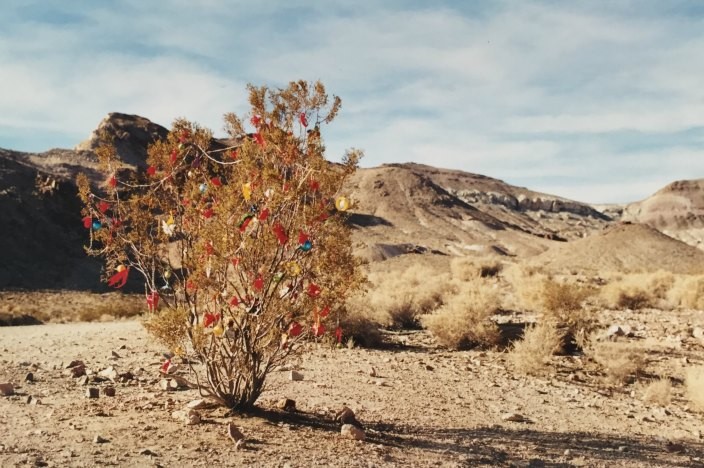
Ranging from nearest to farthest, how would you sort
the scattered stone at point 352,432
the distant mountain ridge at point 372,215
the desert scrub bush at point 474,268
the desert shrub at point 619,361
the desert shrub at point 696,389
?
the scattered stone at point 352,432 → the desert shrub at point 696,389 → the desert shrub at point 619,361 → the desert scrub bush at point 474,268 → the distant mountain ridge at point 372,215

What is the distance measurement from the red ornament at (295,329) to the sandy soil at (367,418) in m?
1.07

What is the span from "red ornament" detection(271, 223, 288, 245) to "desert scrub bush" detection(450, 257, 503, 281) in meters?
26.2

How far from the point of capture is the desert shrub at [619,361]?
11.1 metres

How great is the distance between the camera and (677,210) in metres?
114

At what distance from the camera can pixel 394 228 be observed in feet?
225

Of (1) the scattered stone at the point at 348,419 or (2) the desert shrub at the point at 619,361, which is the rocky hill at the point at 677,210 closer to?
(2) the desert shrub at the point at 619,361

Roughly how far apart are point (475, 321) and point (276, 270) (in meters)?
8.87

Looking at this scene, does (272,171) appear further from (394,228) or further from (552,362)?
(394,228)

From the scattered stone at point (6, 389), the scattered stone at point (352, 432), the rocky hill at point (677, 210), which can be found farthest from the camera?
the rocky hill at point (677, 210)

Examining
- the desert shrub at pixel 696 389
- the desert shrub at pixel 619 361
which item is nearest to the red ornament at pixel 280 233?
the desert shrub at pixel 696 389

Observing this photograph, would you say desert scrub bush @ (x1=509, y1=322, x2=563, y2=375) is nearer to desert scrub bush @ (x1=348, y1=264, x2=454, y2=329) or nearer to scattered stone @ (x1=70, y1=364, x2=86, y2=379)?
desert scrub bush @ (x1=348, y1=264, x2=454, y2=329)

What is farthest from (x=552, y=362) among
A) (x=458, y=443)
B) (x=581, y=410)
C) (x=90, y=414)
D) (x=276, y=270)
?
(x=90, y=414)

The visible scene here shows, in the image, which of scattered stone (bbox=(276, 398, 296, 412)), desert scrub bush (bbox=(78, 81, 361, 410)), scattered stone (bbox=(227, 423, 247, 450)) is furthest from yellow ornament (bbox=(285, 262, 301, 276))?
scattered stone (bbox=(276, 398, 296, 412))

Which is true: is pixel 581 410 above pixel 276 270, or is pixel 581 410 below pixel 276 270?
below
